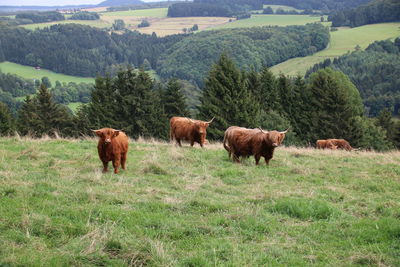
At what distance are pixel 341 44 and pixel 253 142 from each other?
178 metres

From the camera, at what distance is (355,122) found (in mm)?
51125

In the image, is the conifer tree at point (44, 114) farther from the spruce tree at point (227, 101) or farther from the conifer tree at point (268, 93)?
the conifer tree at point (268, 93)

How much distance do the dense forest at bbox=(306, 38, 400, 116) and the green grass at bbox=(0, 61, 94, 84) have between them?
8517 centimetres

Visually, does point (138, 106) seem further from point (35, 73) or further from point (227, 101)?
point (35, 73)

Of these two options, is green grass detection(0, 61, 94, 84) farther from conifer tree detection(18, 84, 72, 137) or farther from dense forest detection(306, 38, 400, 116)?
conifer tree detection(18, 84, 72, 137)

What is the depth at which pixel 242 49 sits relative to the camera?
574 feet

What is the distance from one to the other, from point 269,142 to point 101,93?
3763cm

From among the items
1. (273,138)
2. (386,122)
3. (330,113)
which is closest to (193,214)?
(273,138)

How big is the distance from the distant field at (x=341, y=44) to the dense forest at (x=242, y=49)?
Result: 577 centimetres

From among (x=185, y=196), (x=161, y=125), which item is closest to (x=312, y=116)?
(x=161, y=125)

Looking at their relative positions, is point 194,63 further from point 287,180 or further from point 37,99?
point 287,180

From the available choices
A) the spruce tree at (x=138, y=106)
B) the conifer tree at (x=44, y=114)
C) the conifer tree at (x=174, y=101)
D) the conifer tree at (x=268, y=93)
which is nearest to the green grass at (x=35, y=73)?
the conifer tree at (x=44, y=114)

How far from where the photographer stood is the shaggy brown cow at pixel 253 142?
1468cm

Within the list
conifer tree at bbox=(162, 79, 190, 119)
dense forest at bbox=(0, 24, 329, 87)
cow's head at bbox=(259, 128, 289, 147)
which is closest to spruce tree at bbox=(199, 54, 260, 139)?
conifer tree at bbox=(162, 79, 190, 119)
